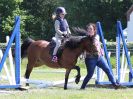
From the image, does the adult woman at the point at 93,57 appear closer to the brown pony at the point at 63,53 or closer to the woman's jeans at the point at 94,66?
the woman's jeans at the point at 94,66

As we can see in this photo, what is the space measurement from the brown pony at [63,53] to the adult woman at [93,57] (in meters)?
0.24

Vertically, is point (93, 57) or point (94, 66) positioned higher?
point (93, 57)

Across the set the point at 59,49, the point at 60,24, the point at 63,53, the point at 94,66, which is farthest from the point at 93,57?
the point at 60,24

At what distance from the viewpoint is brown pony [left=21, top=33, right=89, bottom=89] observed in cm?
1459

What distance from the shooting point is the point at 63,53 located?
15.0m

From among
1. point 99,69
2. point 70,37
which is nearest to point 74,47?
point 70,37

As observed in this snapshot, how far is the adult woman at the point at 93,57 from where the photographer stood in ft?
46.3

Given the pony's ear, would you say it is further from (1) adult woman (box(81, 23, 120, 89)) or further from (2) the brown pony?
(1) adult woman (box(81, 23, 120, 89))

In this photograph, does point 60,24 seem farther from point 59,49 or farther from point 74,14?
point 74,14

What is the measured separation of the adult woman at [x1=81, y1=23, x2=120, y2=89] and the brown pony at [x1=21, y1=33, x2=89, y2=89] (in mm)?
239

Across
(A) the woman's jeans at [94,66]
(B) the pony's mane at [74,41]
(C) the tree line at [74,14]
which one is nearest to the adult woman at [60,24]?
(B) the pony's mane at [74,41]

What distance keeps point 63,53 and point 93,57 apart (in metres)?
0.95

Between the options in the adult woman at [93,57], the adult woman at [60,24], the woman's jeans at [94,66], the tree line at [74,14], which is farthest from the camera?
the tree line at [74,14]

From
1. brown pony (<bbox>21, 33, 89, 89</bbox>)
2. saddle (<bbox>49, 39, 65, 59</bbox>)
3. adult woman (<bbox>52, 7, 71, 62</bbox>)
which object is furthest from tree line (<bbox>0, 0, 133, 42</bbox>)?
adult woman (<bbox>52, 7, 71, 62</bbox>)
